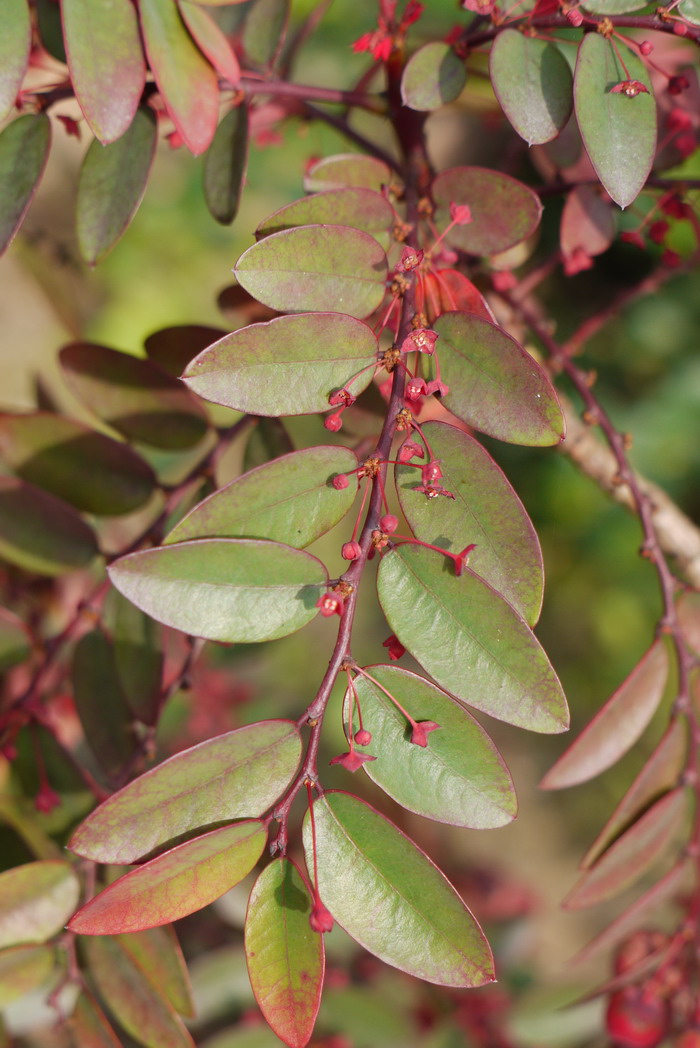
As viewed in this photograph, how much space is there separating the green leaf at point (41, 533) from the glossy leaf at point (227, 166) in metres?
0.26

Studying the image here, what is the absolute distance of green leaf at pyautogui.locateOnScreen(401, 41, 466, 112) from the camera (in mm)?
549

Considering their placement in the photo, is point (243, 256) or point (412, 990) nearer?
point (243, 256)

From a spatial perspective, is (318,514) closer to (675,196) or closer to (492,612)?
(492,612)

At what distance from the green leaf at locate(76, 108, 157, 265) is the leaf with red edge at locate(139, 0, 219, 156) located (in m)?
0.06

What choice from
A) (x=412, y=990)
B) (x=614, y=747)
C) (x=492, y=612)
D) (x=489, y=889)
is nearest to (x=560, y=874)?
(x=489, y=889)

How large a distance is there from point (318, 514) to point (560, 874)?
5.00ft

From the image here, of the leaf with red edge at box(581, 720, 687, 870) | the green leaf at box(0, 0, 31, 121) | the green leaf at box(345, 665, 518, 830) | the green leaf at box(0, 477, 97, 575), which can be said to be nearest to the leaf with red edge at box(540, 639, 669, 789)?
the leaf with red edge at box(581, 720, 687, 870)

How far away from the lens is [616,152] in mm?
483

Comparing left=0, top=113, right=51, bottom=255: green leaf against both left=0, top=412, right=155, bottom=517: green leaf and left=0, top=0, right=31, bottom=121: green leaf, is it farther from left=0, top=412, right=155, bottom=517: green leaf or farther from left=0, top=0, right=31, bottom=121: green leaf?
left=0, top=412, right=155, bottom=517: green leaf

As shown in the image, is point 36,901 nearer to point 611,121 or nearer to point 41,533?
point 41,533

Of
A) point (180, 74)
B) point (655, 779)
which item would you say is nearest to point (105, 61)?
point (180, 74)

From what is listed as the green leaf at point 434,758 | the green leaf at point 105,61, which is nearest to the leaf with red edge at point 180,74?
the green leaf at point 105,61

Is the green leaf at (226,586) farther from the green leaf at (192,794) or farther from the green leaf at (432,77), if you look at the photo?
the green leaf at (432,77)

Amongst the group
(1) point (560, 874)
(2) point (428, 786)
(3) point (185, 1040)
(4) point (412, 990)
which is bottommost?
(1) point (560, 874)
